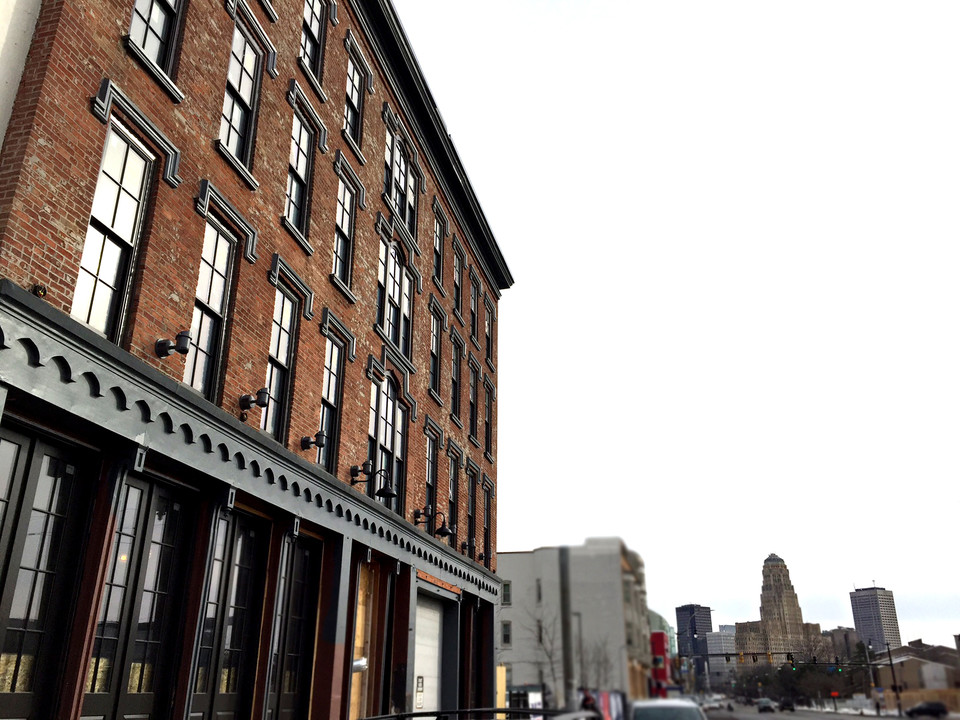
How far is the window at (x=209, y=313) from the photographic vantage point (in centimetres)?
970

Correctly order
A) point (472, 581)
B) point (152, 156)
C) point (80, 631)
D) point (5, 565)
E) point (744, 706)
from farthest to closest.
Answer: point (472, 581), point (152, 156), point (80, 631), point (5, 565), point (744, 706)

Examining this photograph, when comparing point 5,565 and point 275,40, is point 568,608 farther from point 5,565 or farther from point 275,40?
point 275,40

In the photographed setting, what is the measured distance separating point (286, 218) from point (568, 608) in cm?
1174

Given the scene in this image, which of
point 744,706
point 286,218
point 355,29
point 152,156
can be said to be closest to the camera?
point 744,706

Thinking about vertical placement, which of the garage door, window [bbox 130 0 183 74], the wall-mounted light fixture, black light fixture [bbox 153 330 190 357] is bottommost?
the garage door

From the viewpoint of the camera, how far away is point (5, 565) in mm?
6648

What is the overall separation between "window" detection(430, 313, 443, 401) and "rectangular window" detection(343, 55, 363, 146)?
591cm

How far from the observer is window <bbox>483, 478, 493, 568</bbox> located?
24203mm

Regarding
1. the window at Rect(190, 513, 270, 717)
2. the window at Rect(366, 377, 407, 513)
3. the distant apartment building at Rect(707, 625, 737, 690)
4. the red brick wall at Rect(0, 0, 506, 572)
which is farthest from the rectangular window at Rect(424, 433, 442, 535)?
the distant apartment building at Rect(707, 625, 737, 690)

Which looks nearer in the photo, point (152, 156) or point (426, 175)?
point (152, 156)

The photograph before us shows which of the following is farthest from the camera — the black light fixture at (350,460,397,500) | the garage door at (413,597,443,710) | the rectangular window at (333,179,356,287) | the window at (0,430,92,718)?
the garage door at (413,597,443,710)

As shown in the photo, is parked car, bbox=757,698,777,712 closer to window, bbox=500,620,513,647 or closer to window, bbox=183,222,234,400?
window, bbox=500,620,513,647

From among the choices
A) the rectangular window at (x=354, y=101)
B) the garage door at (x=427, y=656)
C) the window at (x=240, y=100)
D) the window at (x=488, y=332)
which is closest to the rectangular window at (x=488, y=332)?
the window at (x=488, y=332)

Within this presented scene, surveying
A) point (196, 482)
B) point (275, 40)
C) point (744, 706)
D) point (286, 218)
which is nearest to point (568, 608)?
point (744, 706)
